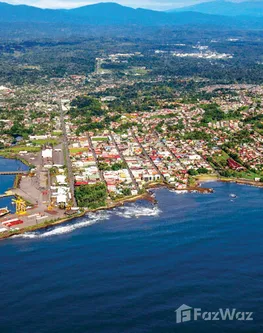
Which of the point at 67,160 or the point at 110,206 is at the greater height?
the point at 67,160

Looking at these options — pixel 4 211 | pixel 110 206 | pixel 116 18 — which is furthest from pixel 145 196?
pixel 116 18

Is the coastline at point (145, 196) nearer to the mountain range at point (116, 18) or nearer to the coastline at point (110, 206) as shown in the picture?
the coastline at point (110, 206)

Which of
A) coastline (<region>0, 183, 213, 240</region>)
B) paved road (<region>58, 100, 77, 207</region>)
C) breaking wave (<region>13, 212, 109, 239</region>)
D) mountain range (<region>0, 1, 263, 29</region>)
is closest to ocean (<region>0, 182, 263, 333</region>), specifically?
breaking wave (<region>13, 212, 109, 239</region>)

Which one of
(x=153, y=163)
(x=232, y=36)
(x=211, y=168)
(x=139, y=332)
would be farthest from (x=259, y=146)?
(x=232, y=36)

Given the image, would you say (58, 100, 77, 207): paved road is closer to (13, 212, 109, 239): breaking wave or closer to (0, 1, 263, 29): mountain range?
(13, 212, 109, 239): breaking wave

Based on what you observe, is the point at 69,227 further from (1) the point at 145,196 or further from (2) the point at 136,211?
(1) the point at 145,196

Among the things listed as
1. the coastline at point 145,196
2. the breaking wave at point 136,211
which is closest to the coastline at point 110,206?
the coastline at point 145,196
